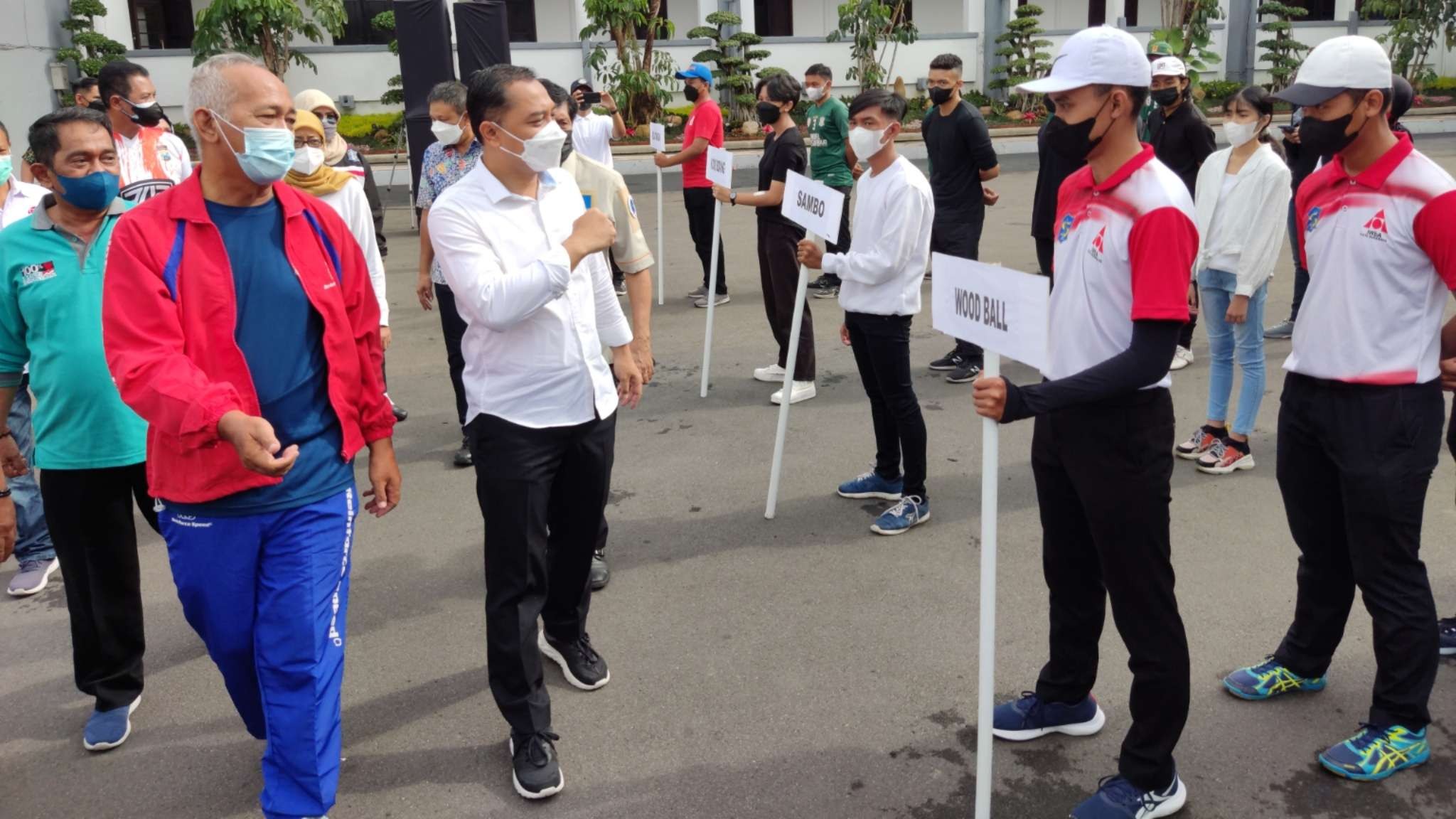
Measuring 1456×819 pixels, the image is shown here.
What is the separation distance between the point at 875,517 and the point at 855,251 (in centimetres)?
125

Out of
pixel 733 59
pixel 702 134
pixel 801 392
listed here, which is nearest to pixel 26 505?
pixel 801 392

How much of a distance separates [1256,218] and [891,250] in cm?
192

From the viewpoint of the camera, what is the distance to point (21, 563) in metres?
4.96

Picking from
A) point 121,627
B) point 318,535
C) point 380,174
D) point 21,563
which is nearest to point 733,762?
point 318,535

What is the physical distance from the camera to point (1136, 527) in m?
2.87

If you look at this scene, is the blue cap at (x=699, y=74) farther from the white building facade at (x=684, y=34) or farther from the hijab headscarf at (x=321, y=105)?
the white building facade at (x=684, y=34)

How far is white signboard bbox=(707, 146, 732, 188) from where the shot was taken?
789 cm

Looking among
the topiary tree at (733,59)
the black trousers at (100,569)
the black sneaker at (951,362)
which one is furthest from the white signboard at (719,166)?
the topiary tree at (733,59)

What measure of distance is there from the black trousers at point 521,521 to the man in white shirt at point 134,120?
134 inches

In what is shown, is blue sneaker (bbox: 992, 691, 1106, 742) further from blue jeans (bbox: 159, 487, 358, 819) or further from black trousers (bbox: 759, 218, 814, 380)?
black trousers (bbox: 759, 218, 814, 380)

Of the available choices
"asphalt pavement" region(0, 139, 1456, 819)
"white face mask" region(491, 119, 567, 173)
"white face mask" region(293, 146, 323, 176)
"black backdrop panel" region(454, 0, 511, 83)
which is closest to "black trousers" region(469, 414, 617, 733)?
"asphalt pavement" region(0, 139, 1456, 819)

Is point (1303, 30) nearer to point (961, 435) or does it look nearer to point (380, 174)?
point (380, 174)

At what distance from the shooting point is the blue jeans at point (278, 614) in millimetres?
2881

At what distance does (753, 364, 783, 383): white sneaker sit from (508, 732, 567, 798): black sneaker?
4.56m
